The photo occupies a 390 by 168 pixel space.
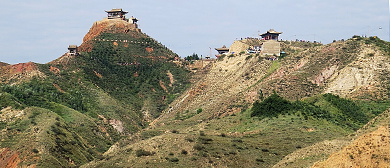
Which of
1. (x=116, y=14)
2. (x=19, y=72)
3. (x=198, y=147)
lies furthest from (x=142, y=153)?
(x=116, y=14)

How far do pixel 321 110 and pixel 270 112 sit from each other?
651cm

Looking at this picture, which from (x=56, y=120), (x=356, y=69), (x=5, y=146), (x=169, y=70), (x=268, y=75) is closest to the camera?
(x=5, y=146)

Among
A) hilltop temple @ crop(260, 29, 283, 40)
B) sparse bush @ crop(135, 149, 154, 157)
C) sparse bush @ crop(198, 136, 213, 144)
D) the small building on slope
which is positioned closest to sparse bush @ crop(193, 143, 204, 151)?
sparse bush @ crop(198, 136, 213, 144)

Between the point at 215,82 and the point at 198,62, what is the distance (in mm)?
23405

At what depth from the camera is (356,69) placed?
87625mm

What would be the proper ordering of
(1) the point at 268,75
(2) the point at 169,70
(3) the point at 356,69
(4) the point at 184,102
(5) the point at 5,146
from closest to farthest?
1. (5) the point at 5,146
2. (3) the point at 356,69
3. (1) the point at 268,75
4. (4) the point at 184,102
5. (2) the point at 169,70

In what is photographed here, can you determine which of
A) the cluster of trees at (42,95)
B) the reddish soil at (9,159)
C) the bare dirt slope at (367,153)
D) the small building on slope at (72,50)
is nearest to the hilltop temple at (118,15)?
the small building on slope at (72,50)

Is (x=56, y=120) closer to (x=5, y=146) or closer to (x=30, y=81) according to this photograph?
(x=5, y=146)

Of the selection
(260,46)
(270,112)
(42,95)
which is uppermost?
(260,46)

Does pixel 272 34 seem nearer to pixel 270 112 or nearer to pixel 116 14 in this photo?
pixel 116 14

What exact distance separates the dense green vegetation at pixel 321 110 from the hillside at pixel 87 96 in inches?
946

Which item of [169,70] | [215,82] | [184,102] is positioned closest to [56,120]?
[184,102]

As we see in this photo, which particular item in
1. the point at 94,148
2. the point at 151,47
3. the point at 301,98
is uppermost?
the point at 151,47

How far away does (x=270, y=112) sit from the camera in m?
74.2
